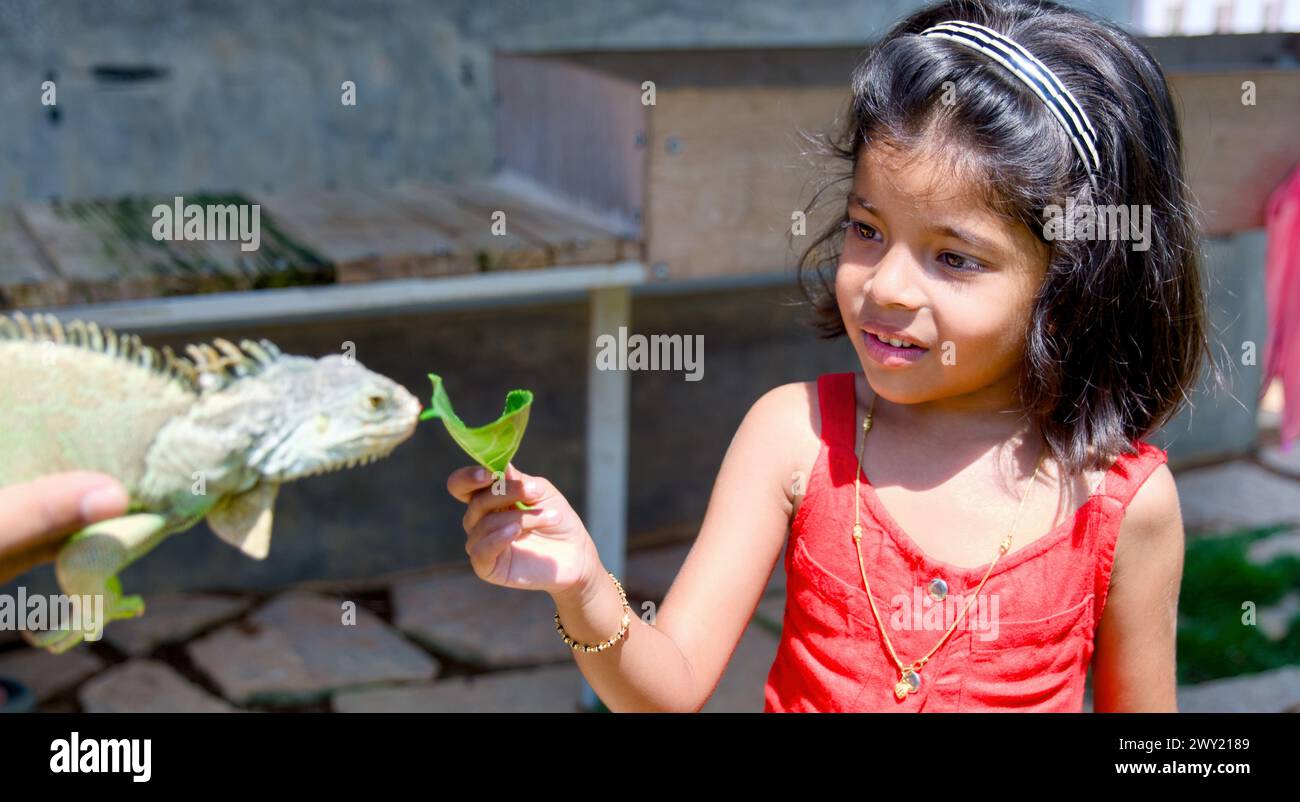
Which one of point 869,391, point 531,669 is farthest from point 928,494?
point 531,669

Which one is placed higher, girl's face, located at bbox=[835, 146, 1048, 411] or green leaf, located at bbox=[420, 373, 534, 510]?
girl's face, located at bbox=[835, 146, 1048, 411]

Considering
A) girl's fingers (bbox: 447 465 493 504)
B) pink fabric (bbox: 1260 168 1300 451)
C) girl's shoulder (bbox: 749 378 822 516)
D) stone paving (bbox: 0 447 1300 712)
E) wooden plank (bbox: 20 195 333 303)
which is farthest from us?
stone paving (bbox: 0 447 1300 712)

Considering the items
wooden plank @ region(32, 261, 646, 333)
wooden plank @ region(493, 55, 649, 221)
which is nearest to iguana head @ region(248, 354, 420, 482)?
wooden plank @ region(32, 261, 646, 333)

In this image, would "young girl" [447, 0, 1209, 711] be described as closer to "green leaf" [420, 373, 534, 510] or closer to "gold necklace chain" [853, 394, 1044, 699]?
"gold necklace chain" [853, 394, 1044, 699]

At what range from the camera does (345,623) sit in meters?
3.99

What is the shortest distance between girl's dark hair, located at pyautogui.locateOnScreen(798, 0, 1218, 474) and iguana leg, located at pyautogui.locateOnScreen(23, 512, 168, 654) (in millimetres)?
989

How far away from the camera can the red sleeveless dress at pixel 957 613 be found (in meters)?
1.72

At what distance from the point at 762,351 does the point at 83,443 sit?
3765mm

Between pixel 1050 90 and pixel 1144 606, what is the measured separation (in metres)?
0.69

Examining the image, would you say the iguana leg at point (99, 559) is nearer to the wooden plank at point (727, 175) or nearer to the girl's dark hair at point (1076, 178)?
the girl's dark hair at point (1076, 178)

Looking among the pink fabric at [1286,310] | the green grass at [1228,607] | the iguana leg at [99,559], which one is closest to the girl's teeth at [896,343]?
the iguana leg at [99,559]

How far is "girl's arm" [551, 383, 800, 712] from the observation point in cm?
156

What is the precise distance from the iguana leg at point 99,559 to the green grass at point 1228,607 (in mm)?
3255

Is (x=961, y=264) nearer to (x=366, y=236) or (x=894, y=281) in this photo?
(x=894, y=281)
